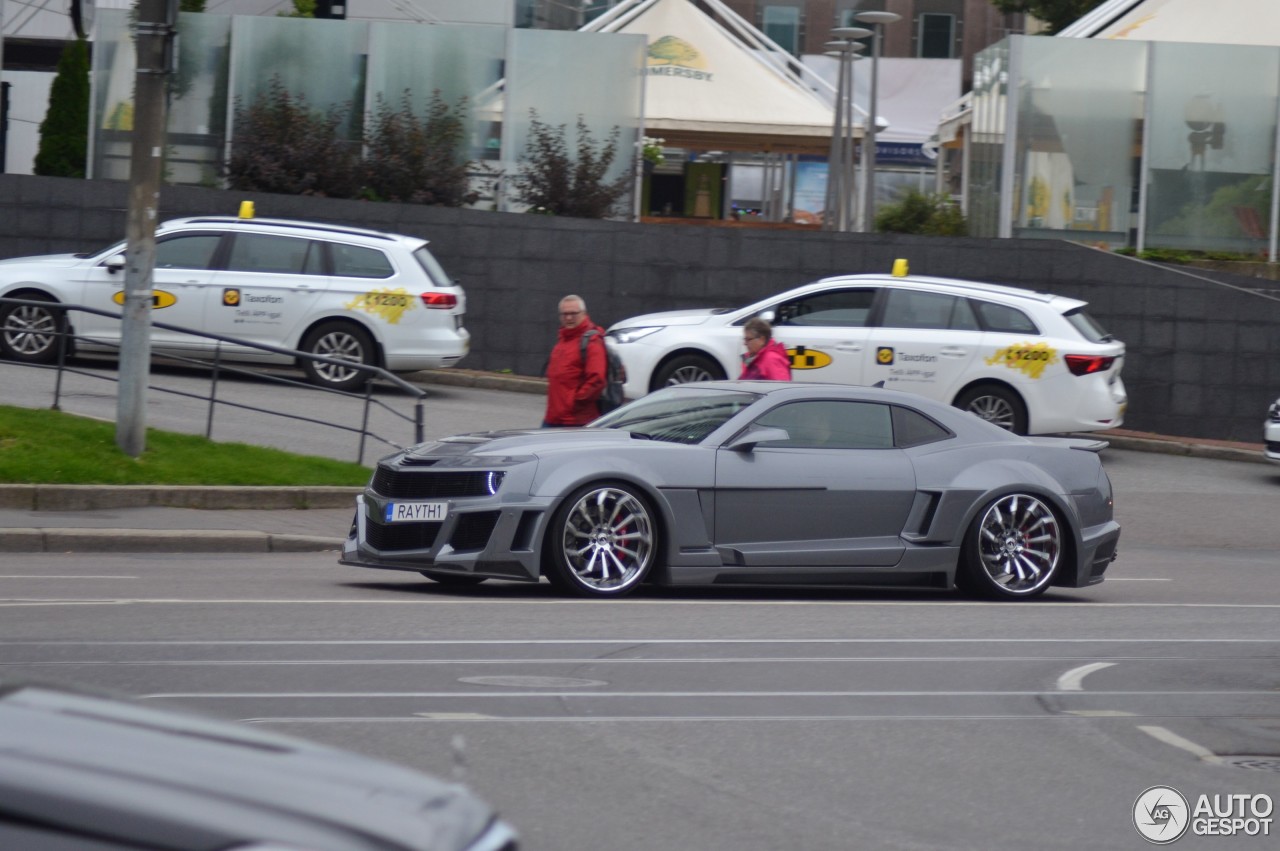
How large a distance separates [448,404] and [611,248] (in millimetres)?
3886

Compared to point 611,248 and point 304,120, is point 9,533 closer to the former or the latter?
point 611,248

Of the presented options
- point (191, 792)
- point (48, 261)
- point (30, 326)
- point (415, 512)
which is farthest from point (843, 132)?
point (191, 792)

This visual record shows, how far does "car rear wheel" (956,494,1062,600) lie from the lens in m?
10.4

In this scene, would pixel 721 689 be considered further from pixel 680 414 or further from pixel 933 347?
pixel 933 347

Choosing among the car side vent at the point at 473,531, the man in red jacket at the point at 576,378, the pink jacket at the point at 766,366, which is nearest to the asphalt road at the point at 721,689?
the car side vent at the point at 473,531

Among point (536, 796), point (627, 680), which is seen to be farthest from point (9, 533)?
point (536, 796)

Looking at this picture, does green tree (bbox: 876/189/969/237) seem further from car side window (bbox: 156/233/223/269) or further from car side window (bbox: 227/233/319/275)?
car side window (bbox: 156/233/223/269)

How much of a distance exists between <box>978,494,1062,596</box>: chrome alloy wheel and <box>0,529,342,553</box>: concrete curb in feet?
15.9

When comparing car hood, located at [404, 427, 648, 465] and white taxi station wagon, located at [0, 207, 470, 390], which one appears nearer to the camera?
car hood, located at [404, 427, 648, 465]

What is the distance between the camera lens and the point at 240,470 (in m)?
13.6

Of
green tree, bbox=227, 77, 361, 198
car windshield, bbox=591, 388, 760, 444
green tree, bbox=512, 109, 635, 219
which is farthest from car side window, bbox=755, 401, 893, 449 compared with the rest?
green tree, bbox=227, 77, 361, 198

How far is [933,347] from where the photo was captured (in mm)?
17844

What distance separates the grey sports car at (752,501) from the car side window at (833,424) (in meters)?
0.01

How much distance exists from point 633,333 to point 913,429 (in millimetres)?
8118
